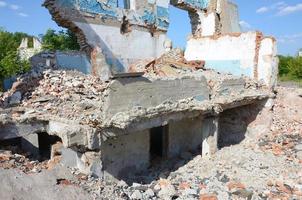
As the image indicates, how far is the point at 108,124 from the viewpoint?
21.5ft

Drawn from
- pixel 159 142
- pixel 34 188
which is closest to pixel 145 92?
pixel 34 188

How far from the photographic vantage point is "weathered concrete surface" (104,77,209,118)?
6.68 metres

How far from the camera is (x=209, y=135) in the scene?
10.2m

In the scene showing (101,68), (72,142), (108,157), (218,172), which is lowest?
(218,172)

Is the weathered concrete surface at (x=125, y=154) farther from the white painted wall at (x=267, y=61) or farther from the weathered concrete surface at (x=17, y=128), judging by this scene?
the white painted wall at (x=267, y=61)

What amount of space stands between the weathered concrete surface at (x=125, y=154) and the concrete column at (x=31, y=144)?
2428mm

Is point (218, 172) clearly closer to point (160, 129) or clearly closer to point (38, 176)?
point (160, 129)

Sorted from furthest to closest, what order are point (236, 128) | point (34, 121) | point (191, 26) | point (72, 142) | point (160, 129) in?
1. point (191, 26)
2. point (236, 128)
3. point (160, 129)
4. point (34, 121)
5. point (72, 142)

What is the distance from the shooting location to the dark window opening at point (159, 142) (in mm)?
10422

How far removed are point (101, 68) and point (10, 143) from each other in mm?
4130

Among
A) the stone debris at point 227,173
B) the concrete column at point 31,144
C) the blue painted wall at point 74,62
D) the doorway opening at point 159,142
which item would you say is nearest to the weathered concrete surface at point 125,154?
the stone debris at point 227,173

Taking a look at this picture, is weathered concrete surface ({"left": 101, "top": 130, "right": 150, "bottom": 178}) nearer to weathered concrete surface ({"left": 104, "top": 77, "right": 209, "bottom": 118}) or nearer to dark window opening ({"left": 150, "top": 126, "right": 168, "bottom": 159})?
dark window opening ({"left": 150, "top": 126, "right": 168, "bottom": 159})

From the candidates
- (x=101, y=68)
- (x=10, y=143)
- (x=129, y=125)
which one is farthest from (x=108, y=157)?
(x=101, y=68)

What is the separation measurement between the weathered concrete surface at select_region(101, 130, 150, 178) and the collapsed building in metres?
0.03
